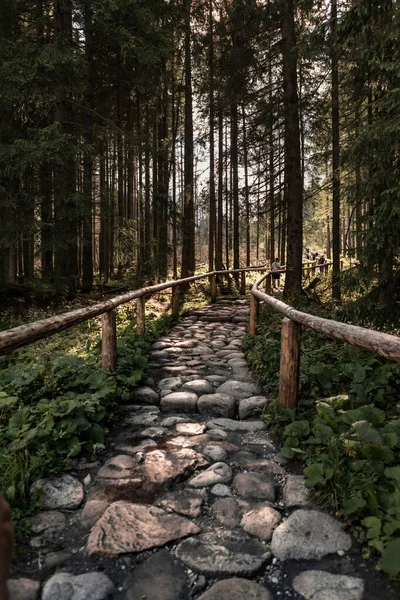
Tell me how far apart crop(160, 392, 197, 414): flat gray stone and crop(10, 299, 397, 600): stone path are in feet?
1.10

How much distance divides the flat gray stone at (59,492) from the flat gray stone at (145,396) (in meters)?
1.76

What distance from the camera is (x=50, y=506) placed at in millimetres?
2682

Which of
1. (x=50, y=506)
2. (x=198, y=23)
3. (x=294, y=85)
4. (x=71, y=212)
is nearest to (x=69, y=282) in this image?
(x=71, y=212)

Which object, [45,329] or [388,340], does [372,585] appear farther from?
[45,329]

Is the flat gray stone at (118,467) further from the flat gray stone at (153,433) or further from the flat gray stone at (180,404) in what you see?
the flat gray stone at (180,404)

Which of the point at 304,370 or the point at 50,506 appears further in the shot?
the point at 304,370

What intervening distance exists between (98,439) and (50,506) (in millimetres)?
933

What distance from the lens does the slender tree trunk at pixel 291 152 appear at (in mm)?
11156

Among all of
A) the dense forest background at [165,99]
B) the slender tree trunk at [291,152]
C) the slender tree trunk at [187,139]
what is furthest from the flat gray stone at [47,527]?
the slender tree trunk at [187,139]

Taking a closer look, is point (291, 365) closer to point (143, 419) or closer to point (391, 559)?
point (143, 419)

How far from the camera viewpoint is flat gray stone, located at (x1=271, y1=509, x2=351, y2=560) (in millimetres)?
2236

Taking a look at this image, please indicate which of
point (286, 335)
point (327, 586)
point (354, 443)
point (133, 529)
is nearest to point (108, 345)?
point (286, 335)

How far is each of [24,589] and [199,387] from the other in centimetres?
336

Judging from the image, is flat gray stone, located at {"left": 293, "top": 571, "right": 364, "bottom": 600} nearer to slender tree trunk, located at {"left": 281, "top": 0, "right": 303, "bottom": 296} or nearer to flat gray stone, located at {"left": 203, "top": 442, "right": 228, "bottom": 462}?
flat gray stone, located at {"left": 203, "top": 442, "right": 228, "bottom": 462}
